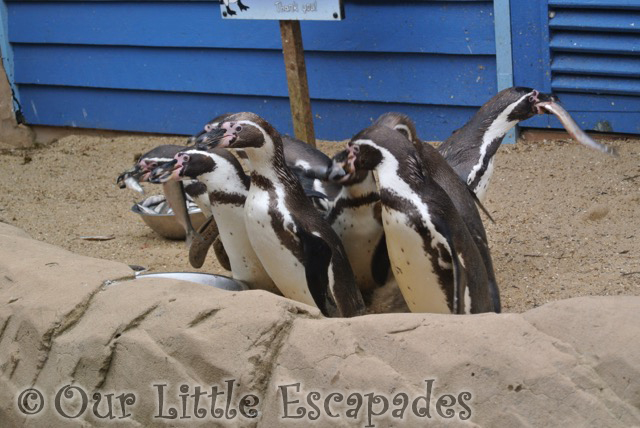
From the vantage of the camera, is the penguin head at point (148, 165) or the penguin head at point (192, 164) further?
the penguin head at point (148, 165)

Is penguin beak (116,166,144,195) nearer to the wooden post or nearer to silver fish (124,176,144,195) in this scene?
silver fish (124,176,144,195)

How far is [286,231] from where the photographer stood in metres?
3.68

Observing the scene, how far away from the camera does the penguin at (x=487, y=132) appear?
4.27m

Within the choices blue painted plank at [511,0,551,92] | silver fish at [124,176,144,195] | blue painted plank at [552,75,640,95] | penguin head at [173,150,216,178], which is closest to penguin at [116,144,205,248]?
silver fish at [124,176,144,195]

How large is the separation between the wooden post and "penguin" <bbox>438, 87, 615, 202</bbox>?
54.4 inches

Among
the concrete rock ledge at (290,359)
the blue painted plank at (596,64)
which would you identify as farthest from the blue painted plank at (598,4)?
the concrete rock ledge at (290,359)

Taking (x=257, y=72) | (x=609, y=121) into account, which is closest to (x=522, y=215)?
(x=609, y=121)

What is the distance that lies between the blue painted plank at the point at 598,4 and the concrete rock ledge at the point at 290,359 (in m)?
3.09

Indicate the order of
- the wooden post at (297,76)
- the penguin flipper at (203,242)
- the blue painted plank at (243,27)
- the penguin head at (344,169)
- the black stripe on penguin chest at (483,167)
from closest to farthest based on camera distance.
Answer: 1. the penguin head at (344,169)
2. the black stripe on penguin chest at (483,167)
3. the penguin flipper at (203,242)
4. the wooden post at (297,76)
5. the blue painted plank at (243,27)

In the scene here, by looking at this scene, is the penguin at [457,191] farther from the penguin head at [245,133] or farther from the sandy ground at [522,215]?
the penguin head at [245,133]

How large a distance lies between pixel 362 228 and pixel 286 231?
427 millimetres

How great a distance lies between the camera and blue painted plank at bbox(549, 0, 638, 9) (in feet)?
16.9

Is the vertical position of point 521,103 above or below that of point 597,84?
above

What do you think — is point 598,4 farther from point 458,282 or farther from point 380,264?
point 458,282
